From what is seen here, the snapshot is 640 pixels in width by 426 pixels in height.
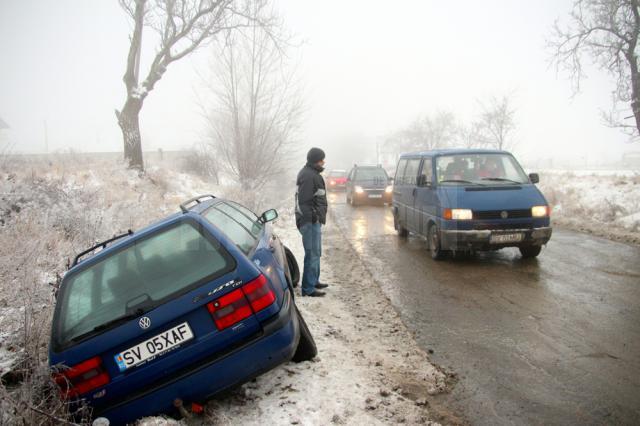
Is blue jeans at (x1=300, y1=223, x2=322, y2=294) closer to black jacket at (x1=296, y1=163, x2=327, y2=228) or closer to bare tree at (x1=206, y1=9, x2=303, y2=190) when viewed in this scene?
black jacket at (x1=296, y1=163, x2=327, y2=228)

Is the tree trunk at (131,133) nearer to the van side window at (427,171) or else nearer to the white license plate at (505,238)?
the van side window at (427,171)

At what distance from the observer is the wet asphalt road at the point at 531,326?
9.32 feet

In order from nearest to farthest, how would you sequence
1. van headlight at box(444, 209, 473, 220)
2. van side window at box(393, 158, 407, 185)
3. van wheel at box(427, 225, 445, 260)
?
van headlight at box(444, 209, 473, 220) < van wheel at box(427, 225, 445, 260) < van side window at box(393, 158, 407, 185)

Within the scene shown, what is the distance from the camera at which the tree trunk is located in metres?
14.9

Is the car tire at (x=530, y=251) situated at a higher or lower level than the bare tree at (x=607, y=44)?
lower

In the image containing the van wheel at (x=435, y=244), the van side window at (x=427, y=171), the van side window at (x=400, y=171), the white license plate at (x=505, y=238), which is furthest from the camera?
the van side window at (x=400, y=171)

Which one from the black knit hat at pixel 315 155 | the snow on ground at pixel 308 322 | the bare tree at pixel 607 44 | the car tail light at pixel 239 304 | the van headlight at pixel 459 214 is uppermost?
the bare tree at pixel 607 44

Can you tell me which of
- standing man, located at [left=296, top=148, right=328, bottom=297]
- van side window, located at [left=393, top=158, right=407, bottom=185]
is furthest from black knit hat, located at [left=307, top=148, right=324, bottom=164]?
van side window, located at [left=393, top=158, right=407, bottom=185]

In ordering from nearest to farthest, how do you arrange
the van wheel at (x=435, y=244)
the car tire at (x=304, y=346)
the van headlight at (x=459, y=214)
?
the car tire at (x=304, y=346) → the van headlight at (x=459, y=214) → the van wheel at (x=435, y=244)

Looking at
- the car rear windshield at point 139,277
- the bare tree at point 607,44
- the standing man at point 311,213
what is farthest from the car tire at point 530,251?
the bare tree at point 607,44

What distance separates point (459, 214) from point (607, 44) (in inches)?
428

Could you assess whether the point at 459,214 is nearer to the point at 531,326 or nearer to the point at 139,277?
the point at 531,326

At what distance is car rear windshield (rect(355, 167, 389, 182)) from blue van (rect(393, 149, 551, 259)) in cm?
961

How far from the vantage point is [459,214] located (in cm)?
648
